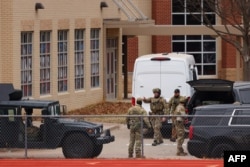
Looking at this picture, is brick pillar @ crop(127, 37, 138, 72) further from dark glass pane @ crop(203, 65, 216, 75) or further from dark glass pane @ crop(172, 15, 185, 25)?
dark glass pane @ crop(203, 65, 216, 75)

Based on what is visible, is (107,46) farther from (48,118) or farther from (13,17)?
(48,118)

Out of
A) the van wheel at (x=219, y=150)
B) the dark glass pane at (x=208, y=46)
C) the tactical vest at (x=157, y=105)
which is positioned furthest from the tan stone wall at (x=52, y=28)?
the van wheel at (x=219, y=150)

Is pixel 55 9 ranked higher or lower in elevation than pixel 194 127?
higher

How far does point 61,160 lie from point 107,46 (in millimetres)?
21756

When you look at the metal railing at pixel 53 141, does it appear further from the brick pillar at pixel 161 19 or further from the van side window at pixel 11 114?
the brick pillar at pixel 161 19

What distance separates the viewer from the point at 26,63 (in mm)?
38375

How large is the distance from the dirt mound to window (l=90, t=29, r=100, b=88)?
120 centimetres

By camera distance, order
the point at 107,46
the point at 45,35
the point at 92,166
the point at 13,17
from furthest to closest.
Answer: the point at 107,46 → the point at 45,35 → the point at 13,17 → the point at 92,166

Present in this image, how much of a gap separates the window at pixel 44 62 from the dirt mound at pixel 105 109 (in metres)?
1.53

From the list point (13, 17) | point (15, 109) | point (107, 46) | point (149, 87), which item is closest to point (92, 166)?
point (15, 109)

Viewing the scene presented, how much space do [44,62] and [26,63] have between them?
5.14ft

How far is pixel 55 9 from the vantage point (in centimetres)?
4094

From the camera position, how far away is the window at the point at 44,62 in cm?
3962

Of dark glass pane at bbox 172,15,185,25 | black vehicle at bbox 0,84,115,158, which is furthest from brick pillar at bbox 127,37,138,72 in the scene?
black vehicle at bbox 0,84,115,158
